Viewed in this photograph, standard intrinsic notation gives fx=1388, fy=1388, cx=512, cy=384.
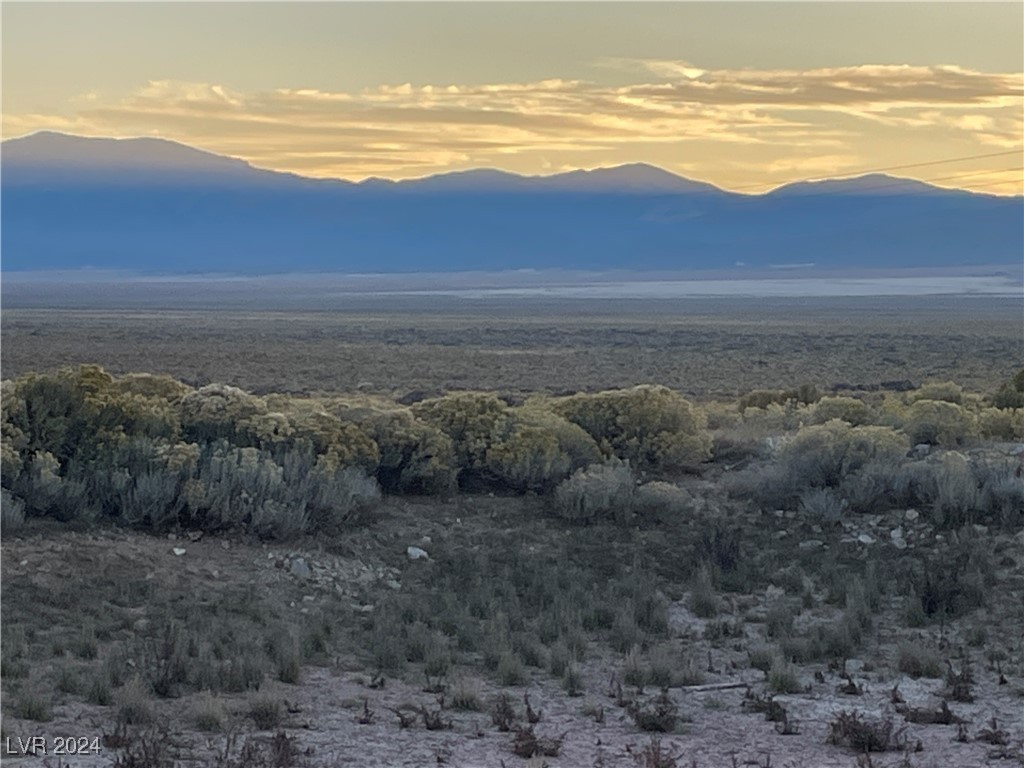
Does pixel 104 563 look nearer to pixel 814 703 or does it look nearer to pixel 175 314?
pixel 814 703

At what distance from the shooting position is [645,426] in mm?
17125

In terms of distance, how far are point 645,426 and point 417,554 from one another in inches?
203

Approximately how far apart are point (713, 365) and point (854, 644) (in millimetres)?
34953

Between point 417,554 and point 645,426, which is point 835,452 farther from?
point 417,554

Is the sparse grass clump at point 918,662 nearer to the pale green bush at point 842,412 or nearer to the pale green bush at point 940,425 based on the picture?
the pale green bush at point 940,425

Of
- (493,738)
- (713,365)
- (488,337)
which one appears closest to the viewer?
(493,738)

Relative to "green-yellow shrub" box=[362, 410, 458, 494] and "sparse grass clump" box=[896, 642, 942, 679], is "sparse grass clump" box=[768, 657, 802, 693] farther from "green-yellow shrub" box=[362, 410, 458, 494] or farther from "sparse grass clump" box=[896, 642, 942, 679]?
"green-yellow shrub" box=[362, 410, 458, 494]

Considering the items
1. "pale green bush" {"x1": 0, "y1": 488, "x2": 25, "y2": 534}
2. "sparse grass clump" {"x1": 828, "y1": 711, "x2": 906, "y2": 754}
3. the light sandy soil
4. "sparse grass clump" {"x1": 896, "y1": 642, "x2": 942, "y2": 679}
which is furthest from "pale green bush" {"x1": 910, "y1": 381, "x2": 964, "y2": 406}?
"pale green bush" {"x1": 0, "y1": 488, "x2": 25, "y2": 534}

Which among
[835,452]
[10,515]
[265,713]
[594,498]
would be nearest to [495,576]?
[594,498]

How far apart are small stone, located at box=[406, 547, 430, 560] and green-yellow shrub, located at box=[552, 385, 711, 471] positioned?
4.29 meters

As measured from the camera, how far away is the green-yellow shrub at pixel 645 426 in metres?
16.6

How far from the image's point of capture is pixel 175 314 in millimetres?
92500

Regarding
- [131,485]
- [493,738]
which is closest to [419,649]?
[493,738]

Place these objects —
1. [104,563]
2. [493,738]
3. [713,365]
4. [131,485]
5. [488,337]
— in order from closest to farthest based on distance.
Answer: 1. [493,738]
2. [104,563]
3. [131,485]
4. [713,365]
5. [488,337]
